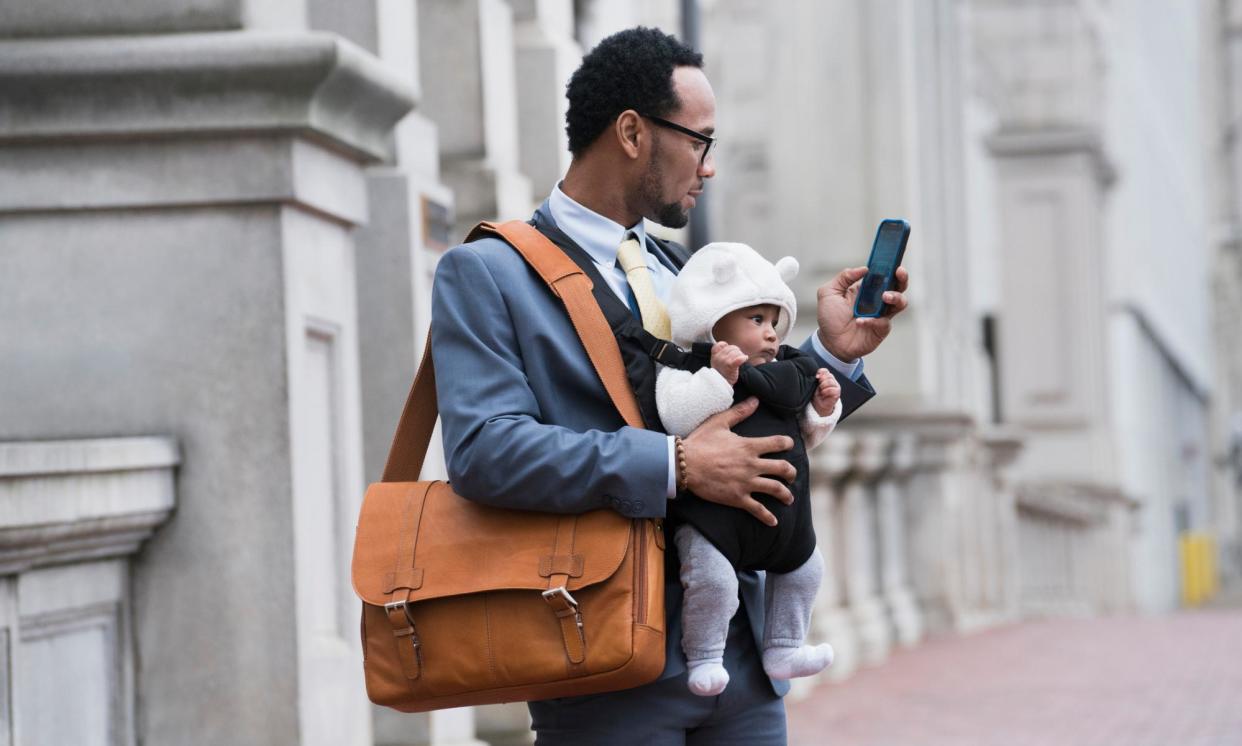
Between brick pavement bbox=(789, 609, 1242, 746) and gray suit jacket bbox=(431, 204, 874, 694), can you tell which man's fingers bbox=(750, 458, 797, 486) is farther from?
brick pavement bbox=(789, 609, 1242, 746)

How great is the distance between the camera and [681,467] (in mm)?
3355

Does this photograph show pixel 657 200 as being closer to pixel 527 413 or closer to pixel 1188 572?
pixel 527 413

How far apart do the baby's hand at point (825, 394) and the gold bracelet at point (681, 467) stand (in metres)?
0.27

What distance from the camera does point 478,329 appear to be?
11.4 feet

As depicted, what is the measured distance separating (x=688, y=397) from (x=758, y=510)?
207mm

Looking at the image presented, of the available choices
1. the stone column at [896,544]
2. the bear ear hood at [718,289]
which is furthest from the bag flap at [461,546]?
the stone column at [896,544]

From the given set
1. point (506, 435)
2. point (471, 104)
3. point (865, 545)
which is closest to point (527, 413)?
point (506, 435)

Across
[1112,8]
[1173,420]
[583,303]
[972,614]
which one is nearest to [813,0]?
[972,614]

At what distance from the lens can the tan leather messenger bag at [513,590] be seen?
332 centimetres

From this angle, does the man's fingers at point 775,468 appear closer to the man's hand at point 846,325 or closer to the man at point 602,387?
the man at point 602,387

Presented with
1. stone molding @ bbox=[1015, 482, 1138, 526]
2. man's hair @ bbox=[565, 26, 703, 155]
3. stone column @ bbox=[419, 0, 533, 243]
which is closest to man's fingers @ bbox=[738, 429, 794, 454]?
man's hair @ bbox=[565, 26, 703, 155]

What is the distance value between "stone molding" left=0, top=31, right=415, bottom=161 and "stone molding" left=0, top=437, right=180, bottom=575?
0.82 metres

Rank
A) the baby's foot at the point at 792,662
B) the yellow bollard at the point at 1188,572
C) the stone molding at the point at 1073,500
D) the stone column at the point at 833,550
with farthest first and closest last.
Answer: the yellow bollard at the point at 1188,572 → the stone molding at the point at 1073,500 → the stone column at the point at 833,550 → the baby's foot at the point at 792,662

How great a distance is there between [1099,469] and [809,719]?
21693 mm
